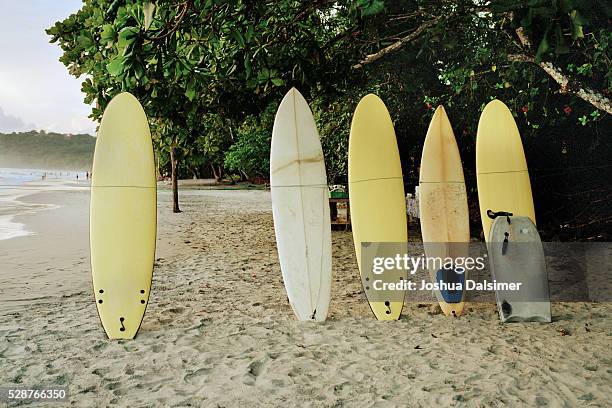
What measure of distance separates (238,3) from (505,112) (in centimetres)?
204

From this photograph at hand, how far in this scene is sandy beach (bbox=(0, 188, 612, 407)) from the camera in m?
1.95

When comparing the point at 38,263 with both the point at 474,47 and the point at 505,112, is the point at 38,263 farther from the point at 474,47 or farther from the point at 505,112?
the point at 474,47

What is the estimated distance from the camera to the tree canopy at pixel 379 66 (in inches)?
99.5

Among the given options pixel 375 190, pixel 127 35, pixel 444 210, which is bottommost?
pixel 444 210

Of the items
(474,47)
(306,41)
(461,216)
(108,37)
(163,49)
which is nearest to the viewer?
(108,37)

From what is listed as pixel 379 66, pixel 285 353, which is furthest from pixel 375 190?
pixel 379 66

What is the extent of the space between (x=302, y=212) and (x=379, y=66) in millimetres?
3154

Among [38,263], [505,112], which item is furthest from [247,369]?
[38,263]

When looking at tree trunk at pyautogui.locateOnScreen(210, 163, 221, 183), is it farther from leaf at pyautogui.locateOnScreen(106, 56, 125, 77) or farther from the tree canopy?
leaf at pyautogui.locateOnScreen(106, 56, 125, 77)

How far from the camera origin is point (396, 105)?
6246 mm

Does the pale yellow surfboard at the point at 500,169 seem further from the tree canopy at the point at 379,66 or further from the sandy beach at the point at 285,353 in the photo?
the sandy beach at the point at 285,353

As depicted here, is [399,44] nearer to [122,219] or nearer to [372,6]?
[372,6]

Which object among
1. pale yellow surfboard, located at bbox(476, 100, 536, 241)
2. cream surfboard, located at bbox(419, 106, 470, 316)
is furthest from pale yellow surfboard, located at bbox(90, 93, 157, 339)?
pale yellow surfboard, located at bbox(476, 100, 536, 241)

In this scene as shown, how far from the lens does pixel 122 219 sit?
276 cm
